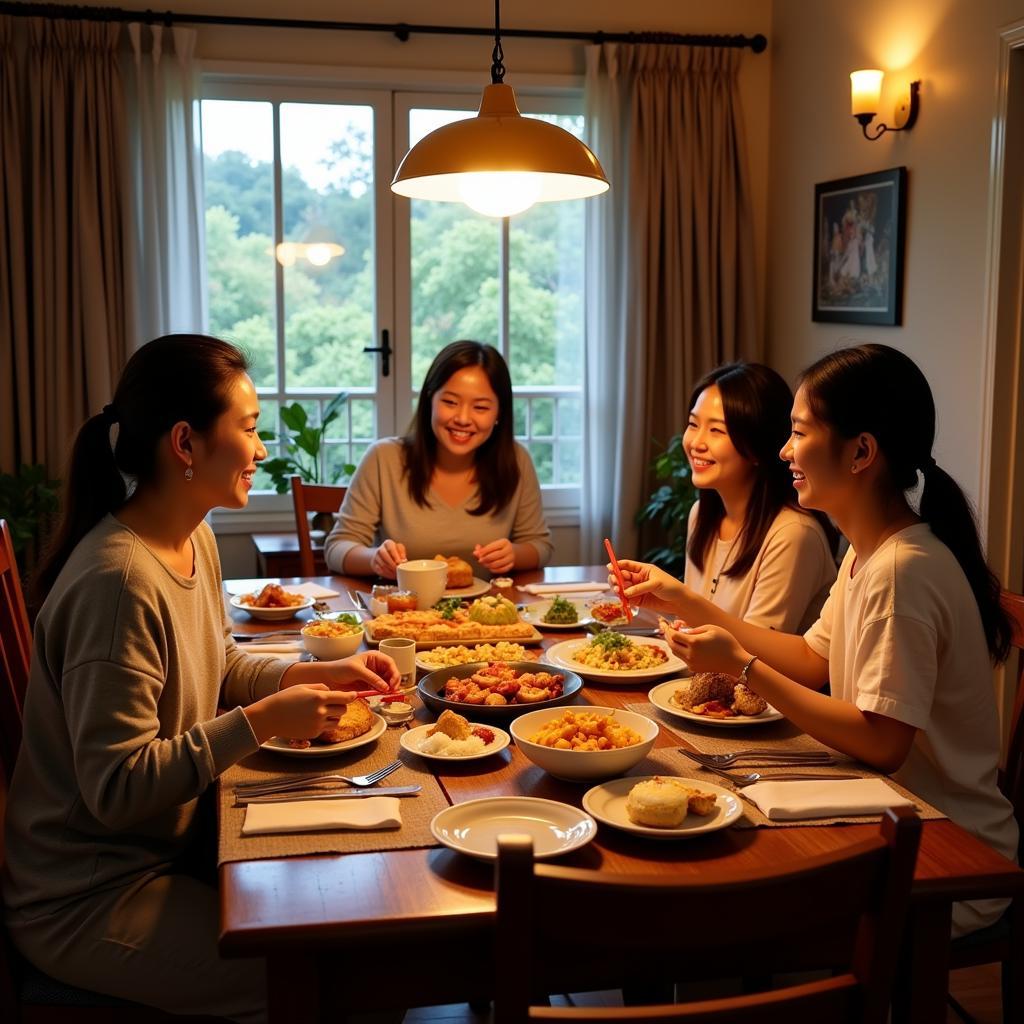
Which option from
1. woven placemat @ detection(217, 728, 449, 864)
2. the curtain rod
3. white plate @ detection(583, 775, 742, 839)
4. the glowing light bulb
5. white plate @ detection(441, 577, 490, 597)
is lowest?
woven placemat @ detection(217, 728, 449, 864)

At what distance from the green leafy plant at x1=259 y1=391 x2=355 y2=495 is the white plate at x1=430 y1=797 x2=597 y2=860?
3277mm

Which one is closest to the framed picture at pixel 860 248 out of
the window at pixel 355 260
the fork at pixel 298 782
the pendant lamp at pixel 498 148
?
the window at pixel 355 260

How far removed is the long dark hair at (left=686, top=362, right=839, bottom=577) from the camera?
94.3 inches

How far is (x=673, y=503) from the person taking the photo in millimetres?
4715

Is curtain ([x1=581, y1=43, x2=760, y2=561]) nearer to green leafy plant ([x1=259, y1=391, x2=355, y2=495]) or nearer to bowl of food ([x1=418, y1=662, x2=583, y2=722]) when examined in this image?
green leafy plant ([x1=259, y1=391, x2=355, y2=495])

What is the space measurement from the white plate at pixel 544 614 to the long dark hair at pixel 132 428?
0.97 metres

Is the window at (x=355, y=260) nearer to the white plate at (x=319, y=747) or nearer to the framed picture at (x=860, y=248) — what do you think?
the framed picture at (x=860, y=248)

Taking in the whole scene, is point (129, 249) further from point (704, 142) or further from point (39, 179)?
point (704, 142)

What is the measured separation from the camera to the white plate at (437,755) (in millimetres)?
1620

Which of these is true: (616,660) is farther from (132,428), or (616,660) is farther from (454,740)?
(132,428)

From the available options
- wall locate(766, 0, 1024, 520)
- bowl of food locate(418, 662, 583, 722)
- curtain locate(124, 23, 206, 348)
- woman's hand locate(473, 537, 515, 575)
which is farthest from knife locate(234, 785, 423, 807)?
curtain locate(124, 23, 206, 348)

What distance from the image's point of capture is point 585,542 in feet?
16.4

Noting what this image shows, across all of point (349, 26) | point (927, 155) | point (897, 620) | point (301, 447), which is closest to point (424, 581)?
A: point (897, 620)

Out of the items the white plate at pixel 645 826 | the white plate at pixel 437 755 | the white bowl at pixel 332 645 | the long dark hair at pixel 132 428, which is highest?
the long dark hair at pixel 132 428
